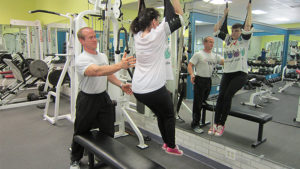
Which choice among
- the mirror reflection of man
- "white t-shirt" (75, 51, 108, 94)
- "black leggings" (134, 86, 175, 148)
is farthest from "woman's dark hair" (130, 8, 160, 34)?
the mirror reflection of man

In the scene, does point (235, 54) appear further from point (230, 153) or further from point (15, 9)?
point (15, 9)

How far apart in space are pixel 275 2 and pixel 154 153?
2444 mm

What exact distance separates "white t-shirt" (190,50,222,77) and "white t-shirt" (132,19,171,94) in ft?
4.25

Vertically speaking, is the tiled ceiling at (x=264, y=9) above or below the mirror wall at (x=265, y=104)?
above

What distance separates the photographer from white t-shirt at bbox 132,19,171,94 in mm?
1605

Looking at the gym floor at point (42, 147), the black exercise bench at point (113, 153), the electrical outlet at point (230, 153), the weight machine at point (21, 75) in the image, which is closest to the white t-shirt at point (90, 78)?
the black exercise bench at point (113, 153)

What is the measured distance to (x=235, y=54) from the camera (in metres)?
2.54

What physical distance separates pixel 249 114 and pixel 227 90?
1.32ft

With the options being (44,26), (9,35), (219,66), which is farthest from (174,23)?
(9,35)

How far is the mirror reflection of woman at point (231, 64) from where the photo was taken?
8.05ft

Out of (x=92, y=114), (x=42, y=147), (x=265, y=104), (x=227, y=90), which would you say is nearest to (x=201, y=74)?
(x=227, y=90)

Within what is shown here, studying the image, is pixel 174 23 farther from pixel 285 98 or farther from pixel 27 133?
pixel 27 133

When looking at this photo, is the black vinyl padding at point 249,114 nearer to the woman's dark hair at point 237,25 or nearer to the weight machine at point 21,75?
the woman's dark hair at point 237,25

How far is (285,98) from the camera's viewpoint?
3152mm
